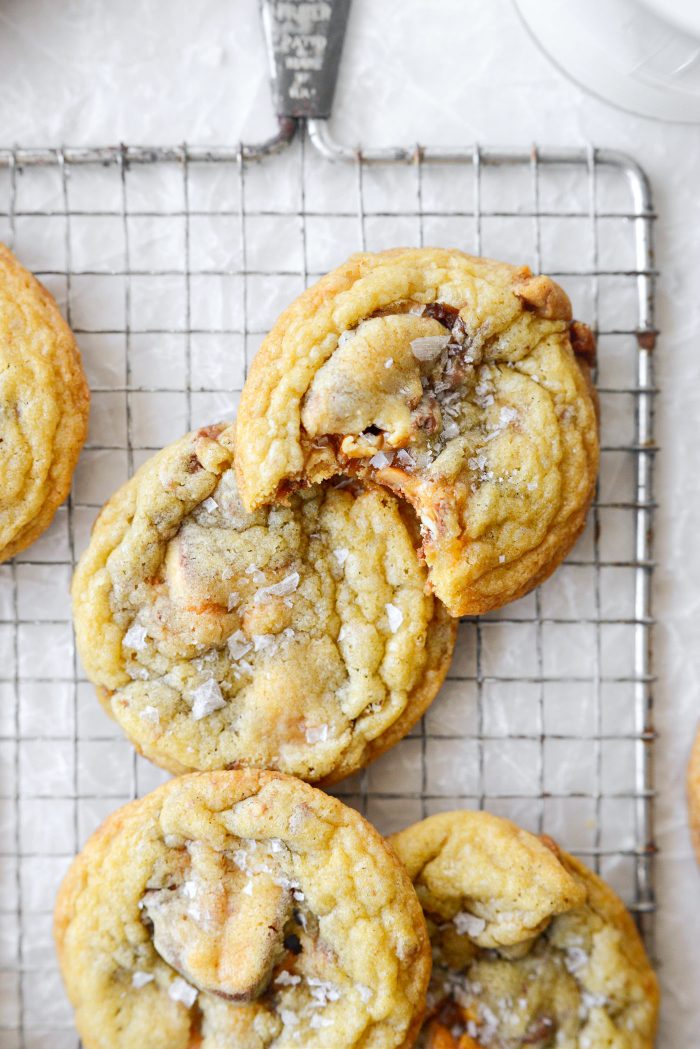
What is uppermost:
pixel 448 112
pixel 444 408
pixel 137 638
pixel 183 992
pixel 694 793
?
pixel 448 112

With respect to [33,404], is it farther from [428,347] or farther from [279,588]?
[428,347]

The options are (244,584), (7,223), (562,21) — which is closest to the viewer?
(562,21)

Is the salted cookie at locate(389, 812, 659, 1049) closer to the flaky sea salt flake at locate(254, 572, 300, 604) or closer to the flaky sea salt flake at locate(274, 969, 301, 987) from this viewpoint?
the flaky sea salt flake at locate(274, 969, 301, 987)

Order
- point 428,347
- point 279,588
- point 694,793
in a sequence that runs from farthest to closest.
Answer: point 694,793
point 279,588
point 428,347

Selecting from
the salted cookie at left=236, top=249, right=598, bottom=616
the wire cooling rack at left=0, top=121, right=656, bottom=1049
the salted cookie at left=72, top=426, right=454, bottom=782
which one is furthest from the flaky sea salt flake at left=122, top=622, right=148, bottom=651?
the salted cookie at left=236, top=249, right=598, bottom=616

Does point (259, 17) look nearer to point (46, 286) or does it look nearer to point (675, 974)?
point (46, 286)

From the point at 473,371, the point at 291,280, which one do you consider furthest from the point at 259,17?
the point at 473,371

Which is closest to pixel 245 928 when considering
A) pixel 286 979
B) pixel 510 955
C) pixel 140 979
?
pixel 286 979
